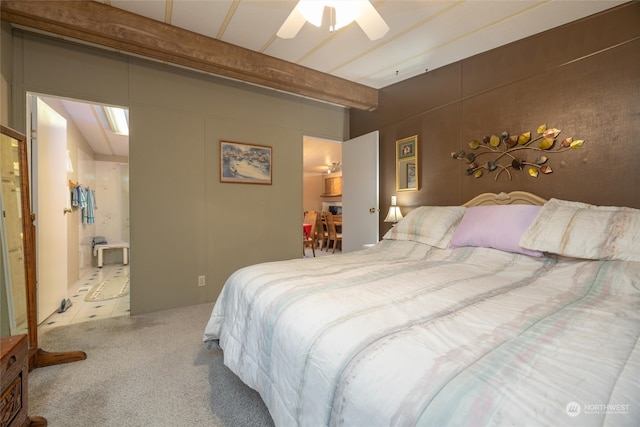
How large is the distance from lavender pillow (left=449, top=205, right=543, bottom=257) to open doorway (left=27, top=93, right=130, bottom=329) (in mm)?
3348

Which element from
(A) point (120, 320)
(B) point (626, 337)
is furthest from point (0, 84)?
(B) point (626, 337)

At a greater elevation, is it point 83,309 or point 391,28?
point 391,28

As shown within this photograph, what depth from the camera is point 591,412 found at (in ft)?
1.69

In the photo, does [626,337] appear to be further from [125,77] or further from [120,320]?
[125,77]

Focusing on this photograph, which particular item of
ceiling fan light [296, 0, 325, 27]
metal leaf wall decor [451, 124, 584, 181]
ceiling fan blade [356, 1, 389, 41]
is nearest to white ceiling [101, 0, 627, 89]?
ceiling fan blade [356, 1, 389, 41]

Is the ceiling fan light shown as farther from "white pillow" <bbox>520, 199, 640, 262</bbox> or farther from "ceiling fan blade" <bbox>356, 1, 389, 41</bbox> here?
"white pillow" <bbox>520, 199, 640, 262</bbox>

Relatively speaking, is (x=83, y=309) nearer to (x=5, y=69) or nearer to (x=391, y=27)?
(x=5, y=69)

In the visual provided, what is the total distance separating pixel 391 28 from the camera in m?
2.35

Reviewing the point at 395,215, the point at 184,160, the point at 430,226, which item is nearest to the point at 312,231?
the point at 395,215

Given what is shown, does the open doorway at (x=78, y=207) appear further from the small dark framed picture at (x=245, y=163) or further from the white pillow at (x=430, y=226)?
the white pillow at (x=430, y=226)

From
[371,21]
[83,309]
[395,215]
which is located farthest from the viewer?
[395,215]

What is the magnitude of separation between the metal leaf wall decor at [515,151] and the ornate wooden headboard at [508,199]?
7.2 inches

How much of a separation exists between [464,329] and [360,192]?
2.90 metres

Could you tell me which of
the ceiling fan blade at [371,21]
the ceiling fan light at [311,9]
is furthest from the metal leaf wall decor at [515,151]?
the ceiling fan light at [311,9]
